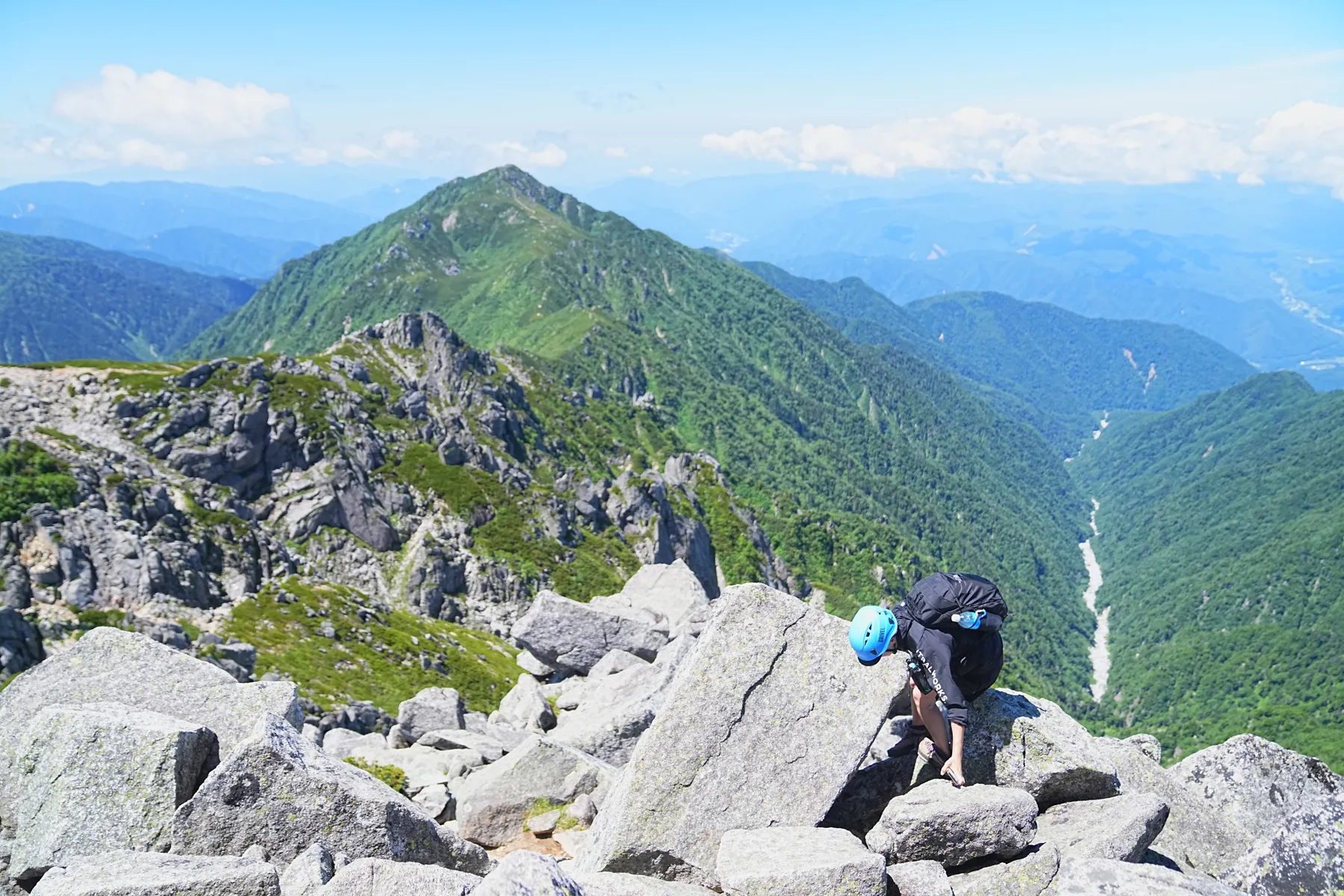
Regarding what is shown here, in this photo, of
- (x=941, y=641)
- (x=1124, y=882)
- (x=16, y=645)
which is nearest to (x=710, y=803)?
(x=941, y=641)

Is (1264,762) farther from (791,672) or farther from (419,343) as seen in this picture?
(419,343)

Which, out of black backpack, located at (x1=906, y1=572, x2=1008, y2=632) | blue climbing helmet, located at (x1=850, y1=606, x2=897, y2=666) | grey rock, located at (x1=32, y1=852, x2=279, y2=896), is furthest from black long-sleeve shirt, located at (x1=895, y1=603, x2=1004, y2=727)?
grey rock, located at (x1=32, y1=852, x2=279, y2=896)

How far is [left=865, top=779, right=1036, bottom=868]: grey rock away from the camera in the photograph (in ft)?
39.4

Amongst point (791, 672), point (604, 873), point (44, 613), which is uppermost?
point (791, 672)

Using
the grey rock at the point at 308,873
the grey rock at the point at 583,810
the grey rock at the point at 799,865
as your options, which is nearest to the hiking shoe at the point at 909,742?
the grey rock at the point at 799,865

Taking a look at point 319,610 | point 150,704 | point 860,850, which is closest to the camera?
point 860,850

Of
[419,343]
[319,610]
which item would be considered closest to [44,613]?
[319,610]

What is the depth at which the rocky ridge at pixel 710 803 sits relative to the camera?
440 inches

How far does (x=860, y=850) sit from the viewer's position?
11805 millimetres

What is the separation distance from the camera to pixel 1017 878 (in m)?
11.4

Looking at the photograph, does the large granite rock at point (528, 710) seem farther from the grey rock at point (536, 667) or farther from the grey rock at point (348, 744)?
the grey rock at point (348, 744)

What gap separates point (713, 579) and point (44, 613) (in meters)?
117

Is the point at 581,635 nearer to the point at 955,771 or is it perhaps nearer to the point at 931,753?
the point at 931,753

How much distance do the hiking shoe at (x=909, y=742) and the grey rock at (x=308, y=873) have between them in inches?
412
